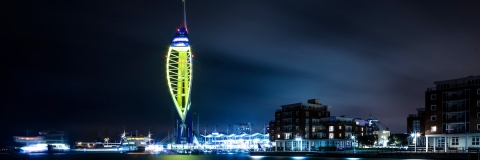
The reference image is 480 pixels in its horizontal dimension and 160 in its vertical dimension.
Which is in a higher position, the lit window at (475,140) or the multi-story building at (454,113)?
the multi-story building at (454,113)

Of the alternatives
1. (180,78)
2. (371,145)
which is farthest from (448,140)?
(180,78)

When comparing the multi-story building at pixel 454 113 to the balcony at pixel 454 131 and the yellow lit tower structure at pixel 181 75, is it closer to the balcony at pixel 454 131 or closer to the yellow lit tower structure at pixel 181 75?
the balcony at pixel 454 131

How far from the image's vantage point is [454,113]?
7525cm

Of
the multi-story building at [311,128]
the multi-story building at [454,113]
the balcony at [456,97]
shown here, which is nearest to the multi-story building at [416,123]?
the multi-story building at [311,128]

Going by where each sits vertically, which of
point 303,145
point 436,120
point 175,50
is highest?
point 175,50

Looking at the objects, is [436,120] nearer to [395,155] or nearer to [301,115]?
[395,155]

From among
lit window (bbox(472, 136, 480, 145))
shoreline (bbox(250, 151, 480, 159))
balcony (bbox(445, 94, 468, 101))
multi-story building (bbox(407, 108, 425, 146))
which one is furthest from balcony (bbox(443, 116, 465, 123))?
multi-story building (bbox(407, 108, 425, 146))

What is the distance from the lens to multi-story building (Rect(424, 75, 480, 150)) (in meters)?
71.7

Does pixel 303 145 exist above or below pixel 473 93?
below

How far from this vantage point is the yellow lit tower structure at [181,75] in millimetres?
163750

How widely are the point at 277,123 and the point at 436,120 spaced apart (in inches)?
2018

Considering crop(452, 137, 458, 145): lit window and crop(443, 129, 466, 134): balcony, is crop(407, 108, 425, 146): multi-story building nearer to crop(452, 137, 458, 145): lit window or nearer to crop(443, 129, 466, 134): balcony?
crop(443, 129, 466, 134): balcony

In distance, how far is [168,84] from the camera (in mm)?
163375

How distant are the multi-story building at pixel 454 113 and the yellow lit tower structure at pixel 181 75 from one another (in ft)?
318
